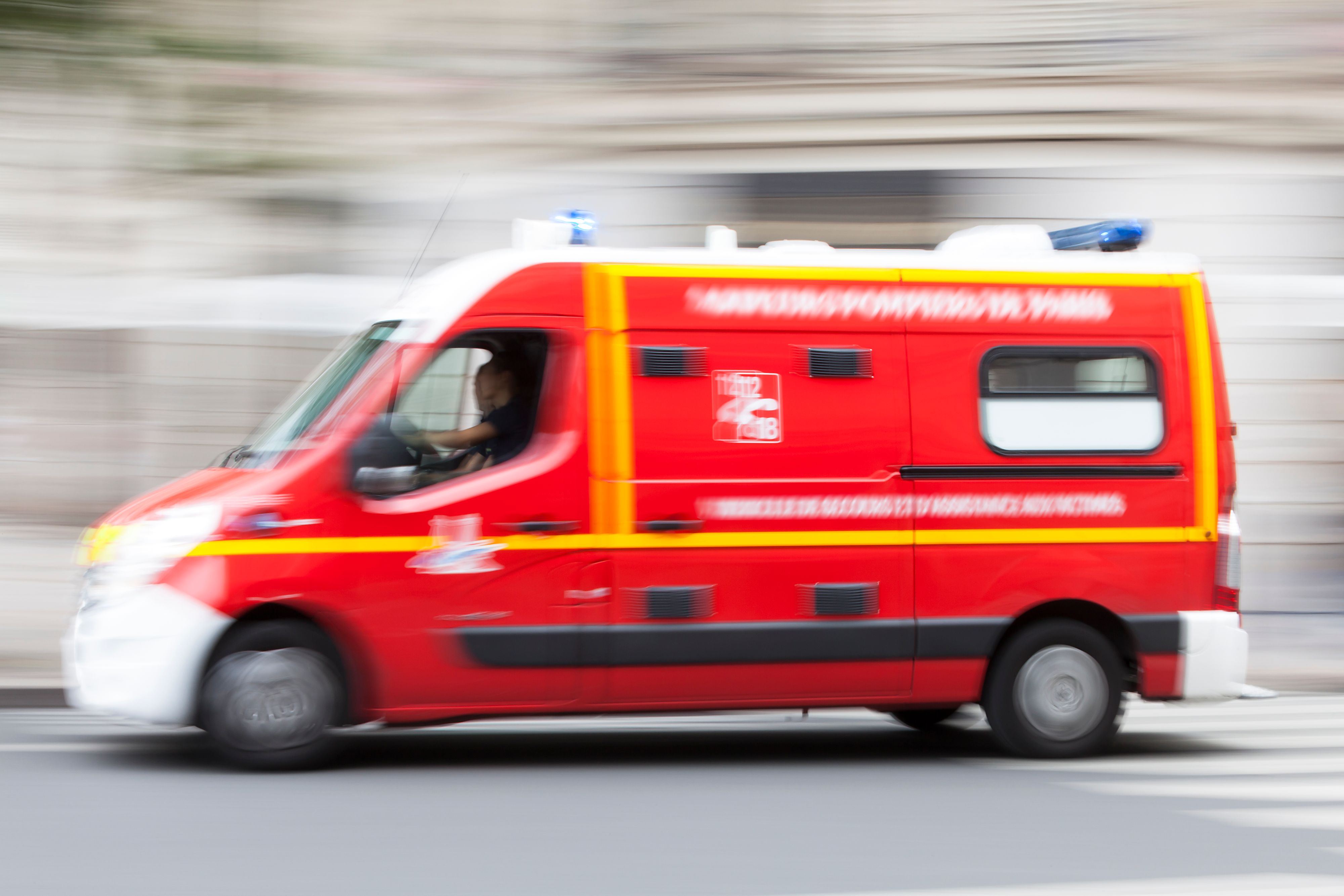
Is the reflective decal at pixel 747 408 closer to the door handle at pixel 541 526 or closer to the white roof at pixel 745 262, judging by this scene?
the white roof at pixel 745 262

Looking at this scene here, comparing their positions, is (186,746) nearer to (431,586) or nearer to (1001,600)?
(431,586)

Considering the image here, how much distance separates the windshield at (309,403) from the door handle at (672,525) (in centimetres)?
131

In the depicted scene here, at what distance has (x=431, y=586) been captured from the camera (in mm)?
6215

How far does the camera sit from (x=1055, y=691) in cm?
684

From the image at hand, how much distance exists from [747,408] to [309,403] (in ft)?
5.90

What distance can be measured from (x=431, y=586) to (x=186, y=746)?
5.05 feet

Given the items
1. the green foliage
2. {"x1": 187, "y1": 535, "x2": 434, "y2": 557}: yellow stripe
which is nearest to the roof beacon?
{"x1": 187, "y1": 535, "x2": 434, "y2": 557}: yellow stripe

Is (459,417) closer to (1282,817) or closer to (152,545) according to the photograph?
(152,545)

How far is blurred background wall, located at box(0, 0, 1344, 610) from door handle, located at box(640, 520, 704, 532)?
6.06m

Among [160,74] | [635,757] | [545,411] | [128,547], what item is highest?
[160,74]

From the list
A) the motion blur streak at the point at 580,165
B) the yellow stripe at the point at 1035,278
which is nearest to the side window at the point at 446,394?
the yellow stripe at the point at 1035,278

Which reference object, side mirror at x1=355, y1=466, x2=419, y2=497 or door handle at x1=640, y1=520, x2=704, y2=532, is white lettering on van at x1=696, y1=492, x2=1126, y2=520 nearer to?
door handle at x1=640, y1=520, x2=704, y2=532

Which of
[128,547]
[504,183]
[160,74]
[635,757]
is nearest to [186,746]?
[128,547]

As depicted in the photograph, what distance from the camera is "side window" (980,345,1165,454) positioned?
6719 millimetres
